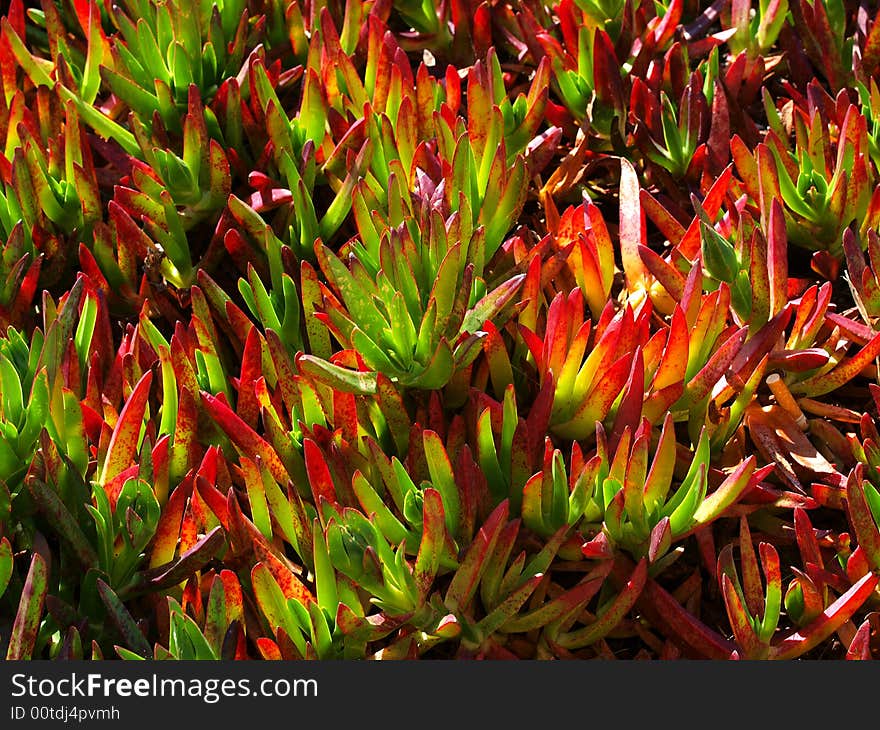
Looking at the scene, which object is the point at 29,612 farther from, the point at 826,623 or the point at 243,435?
the point at 826,623

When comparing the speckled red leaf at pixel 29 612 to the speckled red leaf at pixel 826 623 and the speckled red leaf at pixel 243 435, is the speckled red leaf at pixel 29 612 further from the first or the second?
the speckled red leaf at pixel 826 623

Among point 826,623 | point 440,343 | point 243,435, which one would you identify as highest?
point 440,343

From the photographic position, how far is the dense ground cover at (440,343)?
4.55 ft

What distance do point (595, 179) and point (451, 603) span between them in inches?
35.0

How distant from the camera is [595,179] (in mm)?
1993

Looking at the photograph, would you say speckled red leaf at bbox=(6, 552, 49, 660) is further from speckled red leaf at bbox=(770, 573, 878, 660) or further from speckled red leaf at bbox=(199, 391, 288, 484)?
speckled red leaf at bbox=(770, 573, 878, 660)

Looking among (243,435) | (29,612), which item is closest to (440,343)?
(243,435)

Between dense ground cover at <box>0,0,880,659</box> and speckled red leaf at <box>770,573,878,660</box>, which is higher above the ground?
dense ground cover at <box>0,0,880,659</box>

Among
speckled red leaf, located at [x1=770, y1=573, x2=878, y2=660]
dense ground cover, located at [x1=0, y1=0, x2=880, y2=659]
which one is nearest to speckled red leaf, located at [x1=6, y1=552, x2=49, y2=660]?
dense ground cover, located at [x1=0, y1=0, x2=880, y2=659]

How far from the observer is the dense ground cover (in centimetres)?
139

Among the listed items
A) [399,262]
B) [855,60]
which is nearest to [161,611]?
[399,262]

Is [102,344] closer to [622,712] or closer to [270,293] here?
[270,293]

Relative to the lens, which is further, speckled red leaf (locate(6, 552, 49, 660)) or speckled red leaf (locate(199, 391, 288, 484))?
speckled red leaf (locate(199, 391, 288, 484))

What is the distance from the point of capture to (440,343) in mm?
1425
